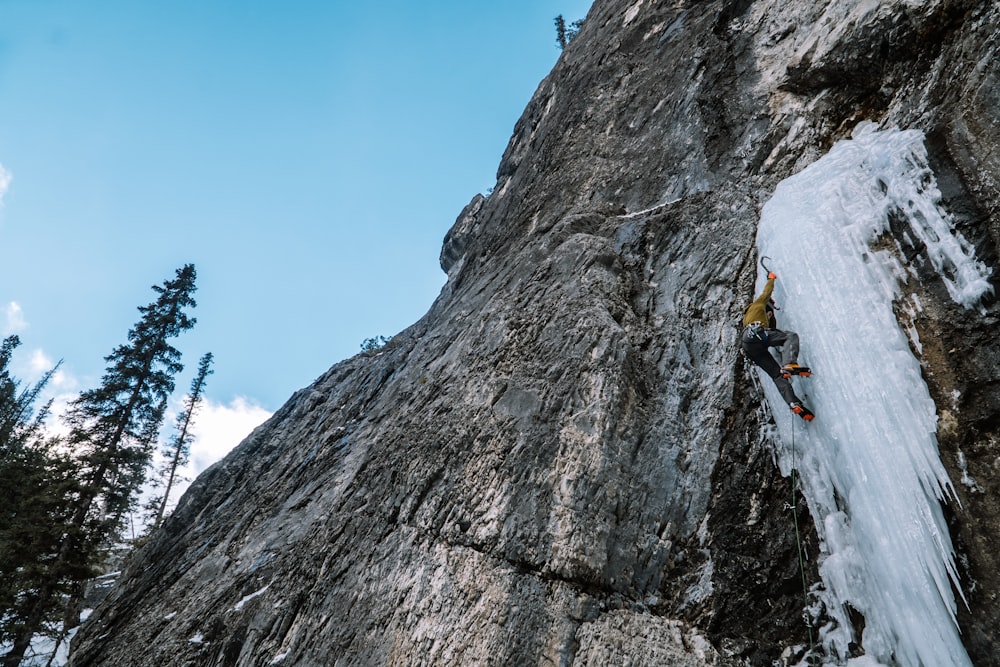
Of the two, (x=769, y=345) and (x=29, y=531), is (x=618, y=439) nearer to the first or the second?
(x=769, y=345)

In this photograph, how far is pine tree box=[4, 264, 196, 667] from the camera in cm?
1241

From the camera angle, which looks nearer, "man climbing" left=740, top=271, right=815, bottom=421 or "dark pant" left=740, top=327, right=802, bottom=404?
"man climbing" left=740, top=271, right=815, bottom=421

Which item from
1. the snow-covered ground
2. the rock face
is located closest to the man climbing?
the snow-covered ground

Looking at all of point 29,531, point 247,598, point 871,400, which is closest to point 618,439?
point 871,400

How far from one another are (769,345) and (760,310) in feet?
1.61

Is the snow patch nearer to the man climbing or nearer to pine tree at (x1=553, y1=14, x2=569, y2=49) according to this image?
the man climbing

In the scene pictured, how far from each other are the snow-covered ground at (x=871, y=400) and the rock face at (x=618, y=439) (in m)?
0.19

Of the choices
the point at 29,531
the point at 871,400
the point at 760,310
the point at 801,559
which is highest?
the point at 29,531

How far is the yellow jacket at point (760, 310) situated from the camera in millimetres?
6285

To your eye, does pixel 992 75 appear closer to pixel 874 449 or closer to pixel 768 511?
pixel 874 449

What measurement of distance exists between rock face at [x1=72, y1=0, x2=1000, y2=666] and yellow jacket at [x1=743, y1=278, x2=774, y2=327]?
607 mm

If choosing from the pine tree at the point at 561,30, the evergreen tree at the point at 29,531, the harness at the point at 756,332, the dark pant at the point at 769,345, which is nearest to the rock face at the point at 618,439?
the dark pant at the point at 769,345

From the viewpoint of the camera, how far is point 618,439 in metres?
6.25

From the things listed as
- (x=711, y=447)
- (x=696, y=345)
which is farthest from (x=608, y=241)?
(x=711, y=447)
